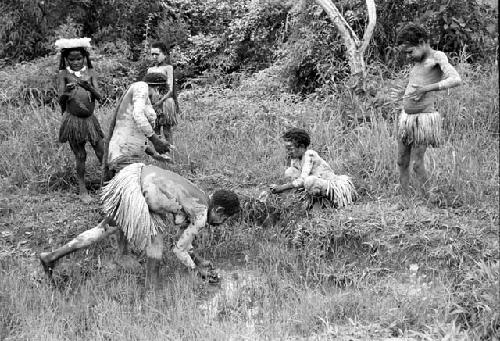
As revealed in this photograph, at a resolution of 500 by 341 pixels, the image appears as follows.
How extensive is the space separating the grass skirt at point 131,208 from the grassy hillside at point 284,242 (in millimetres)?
414

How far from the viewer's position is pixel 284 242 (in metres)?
5.64

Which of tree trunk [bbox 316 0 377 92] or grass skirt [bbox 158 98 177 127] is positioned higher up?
tree trunk [bbox 316 0 377 92]

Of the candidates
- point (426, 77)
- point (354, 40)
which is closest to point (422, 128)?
point (426, 77)

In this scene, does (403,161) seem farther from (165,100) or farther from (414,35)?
(165,100)

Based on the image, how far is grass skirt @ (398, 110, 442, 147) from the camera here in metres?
5.56

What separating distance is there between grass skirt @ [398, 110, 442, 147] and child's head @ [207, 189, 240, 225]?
6.17ft

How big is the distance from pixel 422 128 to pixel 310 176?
1069 millimetres

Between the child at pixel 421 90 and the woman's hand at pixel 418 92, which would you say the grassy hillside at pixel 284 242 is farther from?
the woman's hand at pixel 418 92

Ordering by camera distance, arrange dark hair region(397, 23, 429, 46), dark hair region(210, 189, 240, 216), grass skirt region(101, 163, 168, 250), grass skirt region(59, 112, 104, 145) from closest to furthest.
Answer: dark hair region(210, 189, 240, 216)
grass skirt region(101, 163, 168, 250)
dark hair region(397, 23, 429, 46)
grass skirt region(59, 112, 104, 145)

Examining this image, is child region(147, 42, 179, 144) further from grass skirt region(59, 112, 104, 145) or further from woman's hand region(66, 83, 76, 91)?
woman's hand region(66, 83, 76, 91)

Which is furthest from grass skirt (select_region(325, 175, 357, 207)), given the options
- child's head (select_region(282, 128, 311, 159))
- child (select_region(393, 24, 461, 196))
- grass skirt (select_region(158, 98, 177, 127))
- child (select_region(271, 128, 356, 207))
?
grass skirt (select_region(158, 98, 177, 127))

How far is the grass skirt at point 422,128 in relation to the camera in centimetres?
556

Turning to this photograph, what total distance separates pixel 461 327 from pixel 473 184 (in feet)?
6.93

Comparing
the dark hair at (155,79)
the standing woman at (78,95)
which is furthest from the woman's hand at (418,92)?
the standing woman at (78,95)
